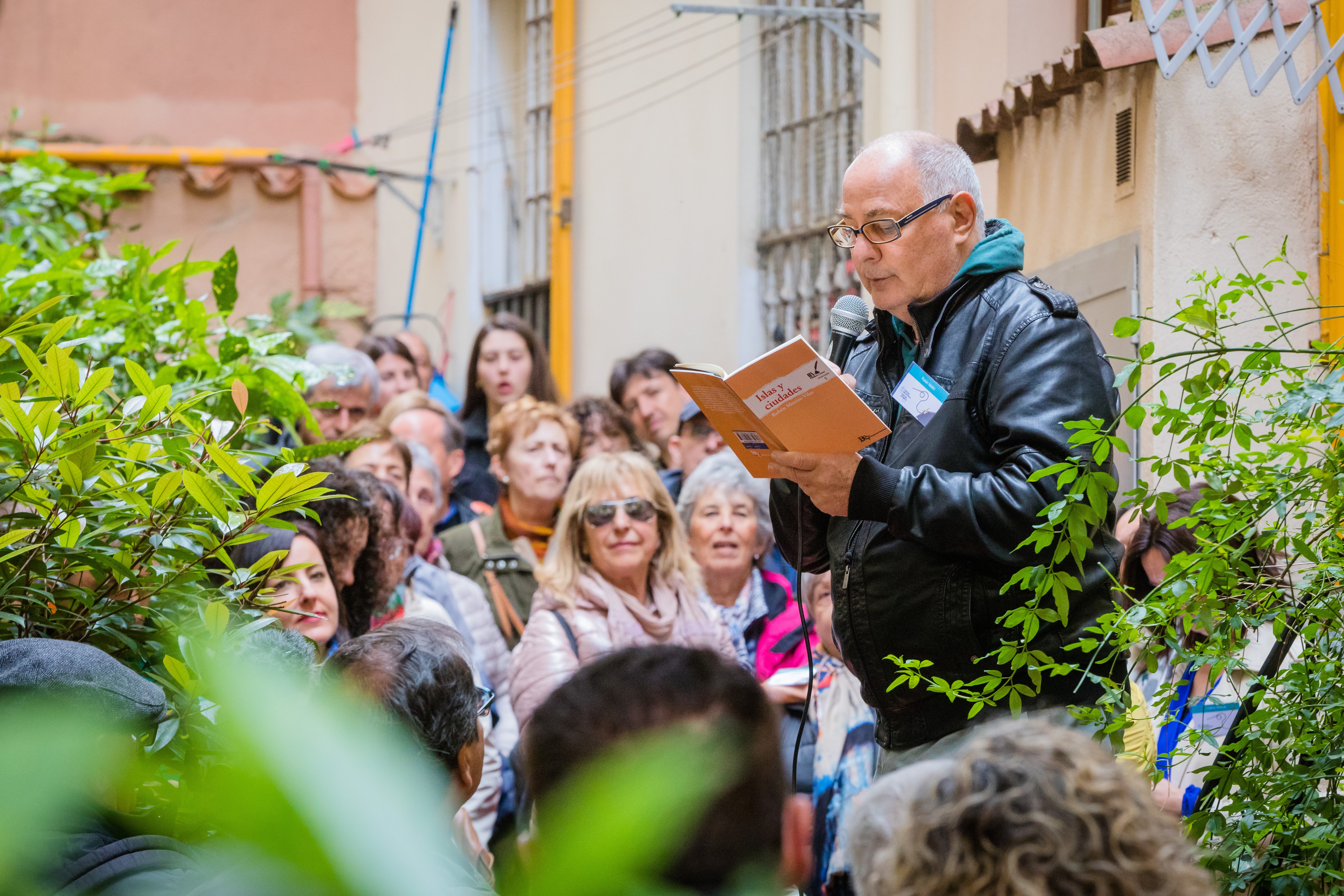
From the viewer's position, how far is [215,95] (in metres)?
12.0

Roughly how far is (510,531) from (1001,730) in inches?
145

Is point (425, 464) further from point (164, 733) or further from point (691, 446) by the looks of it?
point (164, 733)

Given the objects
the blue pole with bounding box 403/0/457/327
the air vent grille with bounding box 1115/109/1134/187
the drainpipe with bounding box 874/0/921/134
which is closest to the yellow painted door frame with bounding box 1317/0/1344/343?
the air vent grille with bounding box 1115/109/1134/187

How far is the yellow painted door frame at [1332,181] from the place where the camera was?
3.91 m

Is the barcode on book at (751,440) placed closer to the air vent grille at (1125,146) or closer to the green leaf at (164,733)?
the green leaf at (164,733)

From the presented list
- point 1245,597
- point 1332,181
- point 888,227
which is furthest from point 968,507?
point 1332,181

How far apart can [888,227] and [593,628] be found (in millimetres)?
1825

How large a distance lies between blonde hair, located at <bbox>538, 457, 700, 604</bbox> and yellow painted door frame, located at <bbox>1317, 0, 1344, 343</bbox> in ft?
6.42

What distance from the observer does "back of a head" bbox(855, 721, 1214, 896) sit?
40.6 inches

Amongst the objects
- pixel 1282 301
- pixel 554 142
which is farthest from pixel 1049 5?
pixel 554 142

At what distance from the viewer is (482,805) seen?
12.0 ft

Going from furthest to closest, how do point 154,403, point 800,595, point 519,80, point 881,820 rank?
point 519,80 → point 800,595 → point 154,403 → point 881,820

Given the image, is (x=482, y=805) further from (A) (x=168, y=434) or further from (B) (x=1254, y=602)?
(B) (x=1254, y=602)

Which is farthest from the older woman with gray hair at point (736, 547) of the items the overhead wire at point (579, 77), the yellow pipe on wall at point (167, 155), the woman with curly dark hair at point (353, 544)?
the yellow pipe on wall at point (167, 155)
